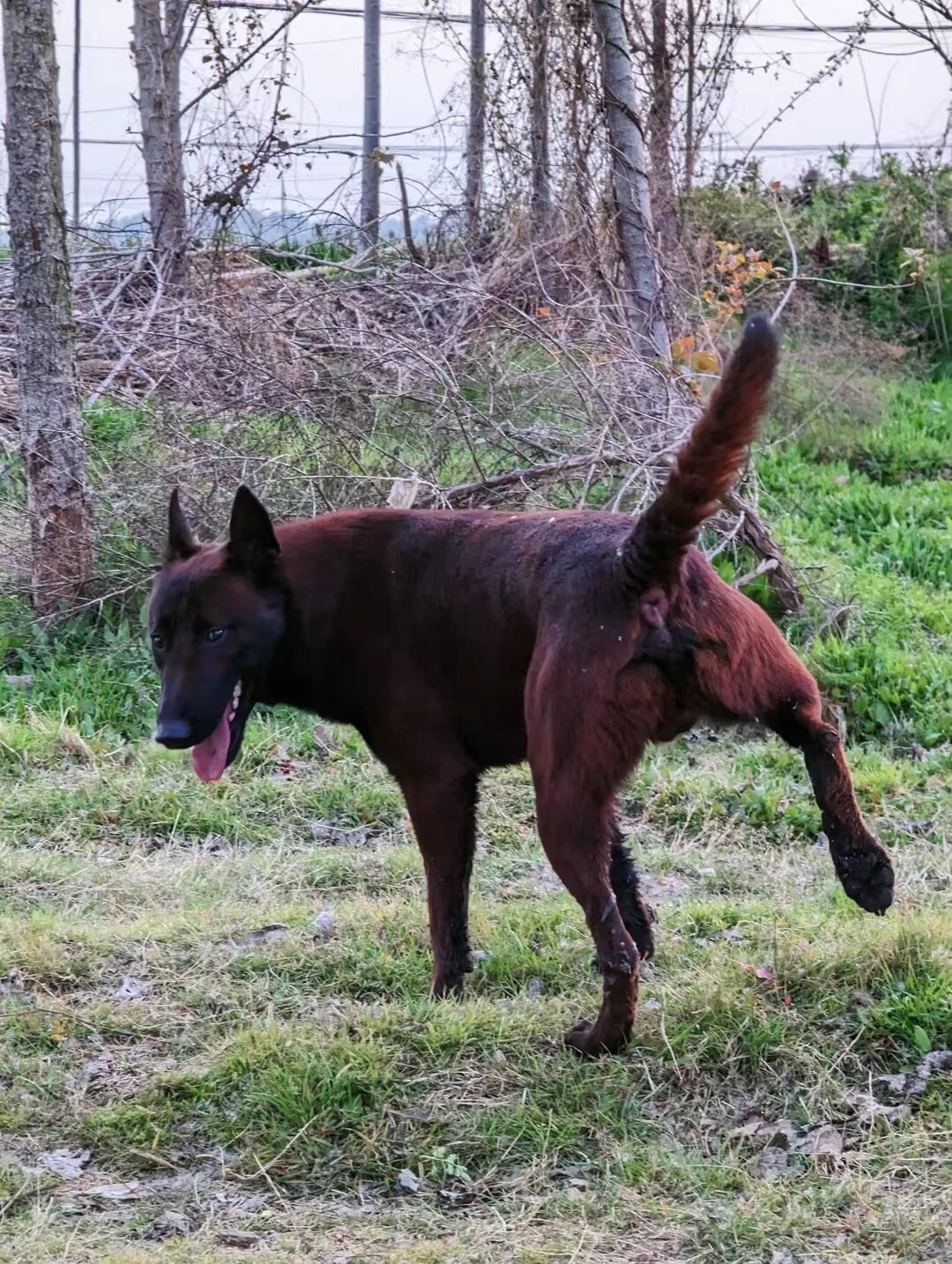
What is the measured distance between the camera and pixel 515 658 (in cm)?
385

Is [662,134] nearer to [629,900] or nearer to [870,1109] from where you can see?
[629,900]

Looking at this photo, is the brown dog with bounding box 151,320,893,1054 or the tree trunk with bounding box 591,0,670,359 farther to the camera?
the tree trunk with bounding box 591,0,670,359

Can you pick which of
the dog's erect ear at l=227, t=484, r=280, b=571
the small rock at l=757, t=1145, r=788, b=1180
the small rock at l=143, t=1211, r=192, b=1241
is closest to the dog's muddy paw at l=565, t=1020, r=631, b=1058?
the small rock at l=757, t=1145, r=788, b=1180

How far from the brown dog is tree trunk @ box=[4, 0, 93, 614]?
124 inches

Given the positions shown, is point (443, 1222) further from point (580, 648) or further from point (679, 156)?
point (679, 156)

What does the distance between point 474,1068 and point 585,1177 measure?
1.64 ft

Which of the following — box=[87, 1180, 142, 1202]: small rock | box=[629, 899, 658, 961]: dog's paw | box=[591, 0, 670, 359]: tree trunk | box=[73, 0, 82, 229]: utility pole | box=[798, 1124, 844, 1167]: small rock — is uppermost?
box=[73, 0, 82, 229]: utility pole

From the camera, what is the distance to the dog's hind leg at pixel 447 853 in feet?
13.0

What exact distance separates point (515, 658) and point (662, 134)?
5909mm

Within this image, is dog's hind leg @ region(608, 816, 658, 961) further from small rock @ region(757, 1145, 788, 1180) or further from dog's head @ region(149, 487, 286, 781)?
dog's head @ region(149, 487, 286, 781)

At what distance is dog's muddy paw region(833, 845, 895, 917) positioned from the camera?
12.0 feet

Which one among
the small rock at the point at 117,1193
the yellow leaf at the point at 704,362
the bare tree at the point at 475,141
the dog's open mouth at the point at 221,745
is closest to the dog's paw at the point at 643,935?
the dog's open mouth at the point at 221,745

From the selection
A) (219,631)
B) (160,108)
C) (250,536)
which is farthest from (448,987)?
(160,108)

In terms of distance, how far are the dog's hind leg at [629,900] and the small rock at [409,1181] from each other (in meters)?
1.18
